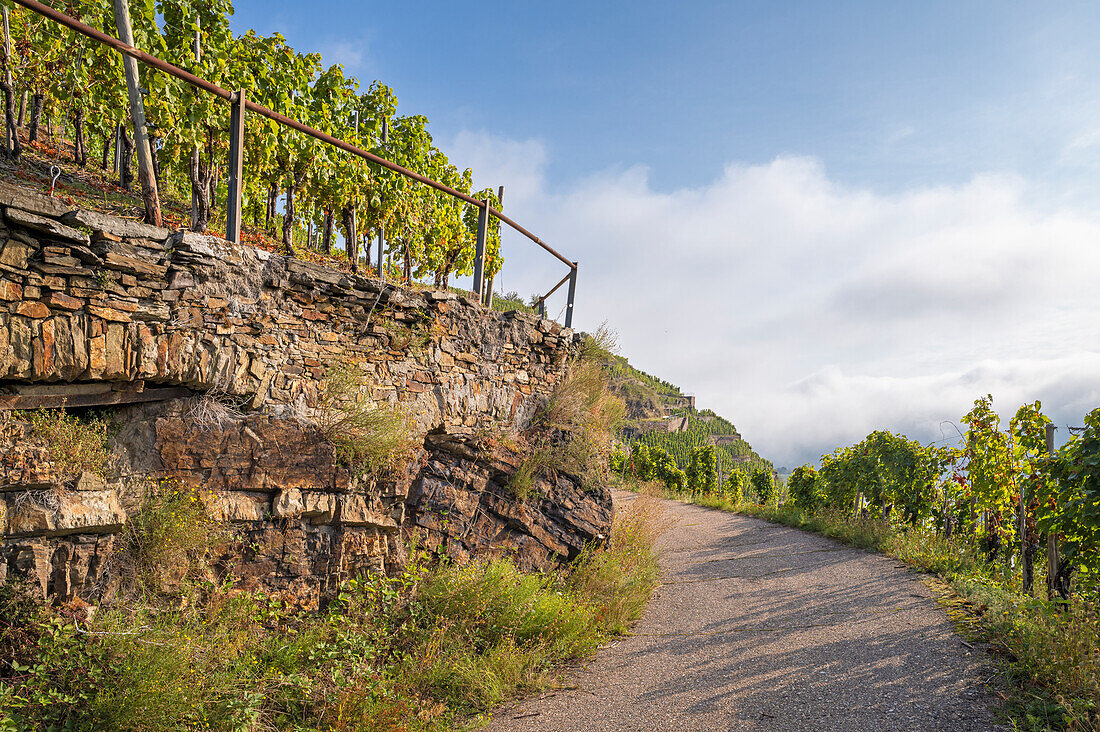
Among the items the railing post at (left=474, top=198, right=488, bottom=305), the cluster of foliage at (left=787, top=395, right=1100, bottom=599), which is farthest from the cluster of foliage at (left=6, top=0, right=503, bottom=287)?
the cluster of foliage at (left=787, top=395, right=1100, bottom=599)

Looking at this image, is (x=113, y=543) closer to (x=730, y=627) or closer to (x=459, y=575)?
(x=459, y=575)

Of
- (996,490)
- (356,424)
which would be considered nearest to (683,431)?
(996,490)

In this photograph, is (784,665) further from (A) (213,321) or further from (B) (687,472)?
(B) (687,472)

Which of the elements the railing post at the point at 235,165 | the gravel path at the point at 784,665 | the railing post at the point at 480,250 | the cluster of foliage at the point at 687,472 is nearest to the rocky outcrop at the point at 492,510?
the gravel path at the point at 784,665

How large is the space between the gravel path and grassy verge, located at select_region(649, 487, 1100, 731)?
0.24 meters

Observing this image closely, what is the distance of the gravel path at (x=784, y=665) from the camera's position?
4.09 metres

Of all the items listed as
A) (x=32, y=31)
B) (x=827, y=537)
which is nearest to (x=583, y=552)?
(x=827, y=537)

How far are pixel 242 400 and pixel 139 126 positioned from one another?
248cm

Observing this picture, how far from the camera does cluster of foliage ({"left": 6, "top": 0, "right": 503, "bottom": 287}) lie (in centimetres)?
736

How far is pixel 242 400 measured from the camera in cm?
479

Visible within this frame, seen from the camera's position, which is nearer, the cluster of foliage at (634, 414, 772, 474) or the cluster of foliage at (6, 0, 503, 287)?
the cluster of foliage at (6, 0, 503, 287)

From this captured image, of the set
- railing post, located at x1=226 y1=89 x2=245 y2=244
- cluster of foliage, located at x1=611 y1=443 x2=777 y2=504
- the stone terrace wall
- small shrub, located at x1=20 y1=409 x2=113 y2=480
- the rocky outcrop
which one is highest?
railing post, located at x1=226 y1=89 x2=245 y2=244

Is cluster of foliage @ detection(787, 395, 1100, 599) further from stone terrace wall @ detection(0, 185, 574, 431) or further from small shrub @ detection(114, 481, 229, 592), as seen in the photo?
small shrub @ detection(114, 481, 229, 592)

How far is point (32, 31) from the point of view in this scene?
1033 centimetres
